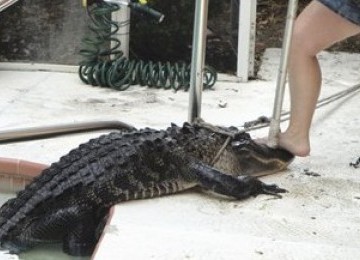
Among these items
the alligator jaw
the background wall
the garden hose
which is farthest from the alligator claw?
the background wall

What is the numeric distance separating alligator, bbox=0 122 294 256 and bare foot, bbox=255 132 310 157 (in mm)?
53

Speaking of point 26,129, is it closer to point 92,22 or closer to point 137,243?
point 137,243

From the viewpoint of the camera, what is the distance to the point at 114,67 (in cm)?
449

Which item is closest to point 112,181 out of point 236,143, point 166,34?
point 236,143

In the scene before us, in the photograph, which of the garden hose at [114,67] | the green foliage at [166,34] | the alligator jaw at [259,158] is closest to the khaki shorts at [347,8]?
the alligator jaw at [259,158]

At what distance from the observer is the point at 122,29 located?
189 inches

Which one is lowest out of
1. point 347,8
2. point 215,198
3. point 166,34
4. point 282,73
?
point 215,198

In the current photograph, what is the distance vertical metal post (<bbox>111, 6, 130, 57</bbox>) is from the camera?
474cm

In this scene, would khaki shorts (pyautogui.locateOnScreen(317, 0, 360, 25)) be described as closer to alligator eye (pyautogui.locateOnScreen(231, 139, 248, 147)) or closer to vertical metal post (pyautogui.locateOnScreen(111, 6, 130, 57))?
alligator eye (pyautogui.locateOnScreen(231, 139, 248, 147))

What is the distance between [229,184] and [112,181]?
46cm

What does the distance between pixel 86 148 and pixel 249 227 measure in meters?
0.78

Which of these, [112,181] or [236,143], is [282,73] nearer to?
[236,143]

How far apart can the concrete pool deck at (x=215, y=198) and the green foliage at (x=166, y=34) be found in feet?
1.37

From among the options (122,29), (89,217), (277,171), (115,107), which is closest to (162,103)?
(115,107)
